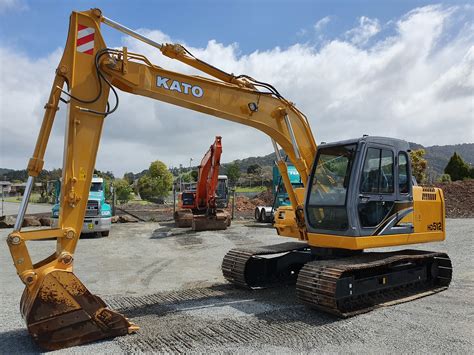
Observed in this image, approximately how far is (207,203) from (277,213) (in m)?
9.80

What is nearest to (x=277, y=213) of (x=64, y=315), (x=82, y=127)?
(x=82, y=127)

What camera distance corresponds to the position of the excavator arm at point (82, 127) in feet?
15.5

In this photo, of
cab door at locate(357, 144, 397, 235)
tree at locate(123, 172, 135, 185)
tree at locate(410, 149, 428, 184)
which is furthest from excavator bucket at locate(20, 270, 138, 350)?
tree at locate(123, 172, 135, 185)

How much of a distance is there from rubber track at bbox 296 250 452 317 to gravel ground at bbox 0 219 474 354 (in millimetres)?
201

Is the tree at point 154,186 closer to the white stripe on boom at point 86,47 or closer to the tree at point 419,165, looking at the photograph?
the tree at point 419,165

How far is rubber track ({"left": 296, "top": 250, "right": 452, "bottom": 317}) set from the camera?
5801 millimetres

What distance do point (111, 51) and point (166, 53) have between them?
966 mm

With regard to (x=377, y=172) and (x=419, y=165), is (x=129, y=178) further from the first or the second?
(x=377, y=172)

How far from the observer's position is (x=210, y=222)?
17.2m

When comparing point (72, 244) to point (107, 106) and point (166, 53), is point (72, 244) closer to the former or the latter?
point (107, 106)

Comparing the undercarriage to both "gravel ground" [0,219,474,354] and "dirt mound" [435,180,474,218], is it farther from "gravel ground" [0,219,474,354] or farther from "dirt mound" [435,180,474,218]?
"dirt mound" [435,180,474,218]

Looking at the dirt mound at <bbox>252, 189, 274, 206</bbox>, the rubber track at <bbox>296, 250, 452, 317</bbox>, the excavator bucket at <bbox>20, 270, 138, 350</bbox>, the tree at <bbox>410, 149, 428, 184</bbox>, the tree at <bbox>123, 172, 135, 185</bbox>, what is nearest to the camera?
the excavator bucket at <bbox>20, 270, 138, 350</bbox>

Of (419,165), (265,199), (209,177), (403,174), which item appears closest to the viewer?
(403,174)

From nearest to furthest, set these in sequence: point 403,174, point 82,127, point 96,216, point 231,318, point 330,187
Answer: point 82,127, point 231,318, point 330,187, point 403,174, point 96,216
